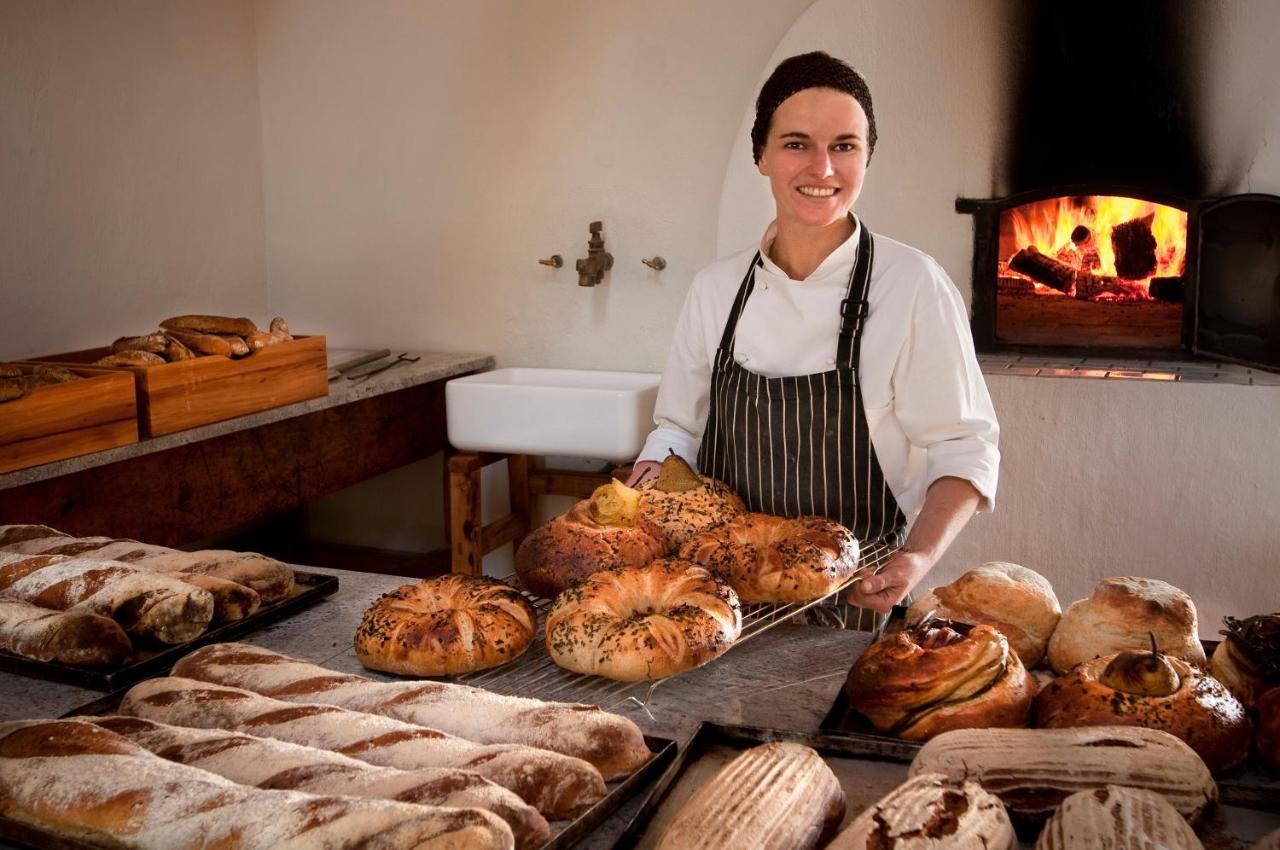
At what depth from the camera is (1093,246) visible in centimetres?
370

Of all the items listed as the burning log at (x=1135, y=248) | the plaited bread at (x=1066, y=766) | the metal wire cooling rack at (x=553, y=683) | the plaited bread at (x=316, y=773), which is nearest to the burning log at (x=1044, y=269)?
the burning log at (x=1135, y=248)

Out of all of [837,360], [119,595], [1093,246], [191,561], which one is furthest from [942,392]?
[1093,246]

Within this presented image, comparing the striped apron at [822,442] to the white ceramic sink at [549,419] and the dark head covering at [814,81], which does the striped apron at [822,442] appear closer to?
the dark head covering at [814,81]

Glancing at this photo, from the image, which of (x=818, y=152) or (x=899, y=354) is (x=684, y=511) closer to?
(x=899, y=354)

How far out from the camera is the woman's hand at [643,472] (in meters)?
2.47

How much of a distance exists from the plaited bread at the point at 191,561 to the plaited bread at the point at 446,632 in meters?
0.28

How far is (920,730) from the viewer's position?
1302 mm

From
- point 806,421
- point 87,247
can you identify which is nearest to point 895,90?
point 806,421

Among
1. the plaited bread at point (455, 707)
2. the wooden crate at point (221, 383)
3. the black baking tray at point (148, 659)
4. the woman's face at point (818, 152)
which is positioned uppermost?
the woman's face at point (818, 152)

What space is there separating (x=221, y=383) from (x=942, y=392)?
1979 mm

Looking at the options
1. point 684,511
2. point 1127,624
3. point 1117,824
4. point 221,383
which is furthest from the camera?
point 221,383

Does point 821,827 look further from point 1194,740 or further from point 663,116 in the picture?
point 663,116

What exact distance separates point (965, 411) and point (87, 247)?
3181mm

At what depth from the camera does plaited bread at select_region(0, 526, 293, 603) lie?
182cm
